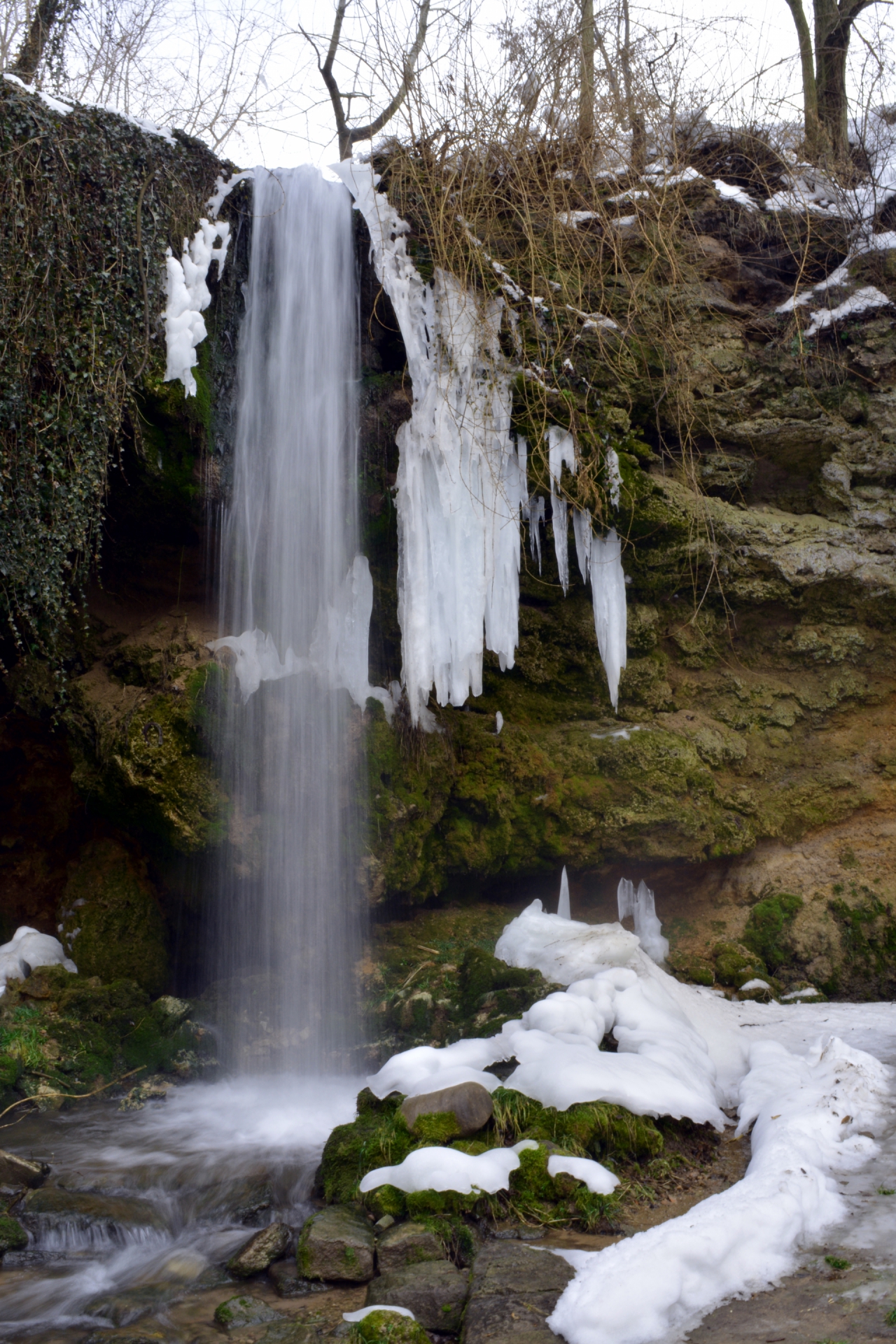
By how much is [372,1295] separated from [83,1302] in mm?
1180

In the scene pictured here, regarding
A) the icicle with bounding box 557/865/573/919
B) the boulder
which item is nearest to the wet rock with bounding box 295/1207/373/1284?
the boulder

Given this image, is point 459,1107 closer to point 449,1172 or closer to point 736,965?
point 449,1172

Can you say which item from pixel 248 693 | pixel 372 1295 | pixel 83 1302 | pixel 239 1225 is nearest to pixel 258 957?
pixel 248 693

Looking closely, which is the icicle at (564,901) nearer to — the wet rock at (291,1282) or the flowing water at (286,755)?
the flowing water at (286,755)

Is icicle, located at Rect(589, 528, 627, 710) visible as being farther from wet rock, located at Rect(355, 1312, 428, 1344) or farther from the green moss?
wet rock, located at Rect(355, 1312, 428, 1344)

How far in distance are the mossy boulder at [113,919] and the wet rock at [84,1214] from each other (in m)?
2.51

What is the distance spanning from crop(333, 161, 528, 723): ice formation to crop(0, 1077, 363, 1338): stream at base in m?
2.74

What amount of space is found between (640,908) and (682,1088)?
Result: 10.4 feet

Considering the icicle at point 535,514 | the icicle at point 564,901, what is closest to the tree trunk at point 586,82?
the icicle at point 535,514

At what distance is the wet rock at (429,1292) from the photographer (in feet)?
9.02

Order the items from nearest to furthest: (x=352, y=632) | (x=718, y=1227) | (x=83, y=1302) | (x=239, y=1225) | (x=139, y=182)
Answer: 1. (x=718, y=1227)
2. (x=83, y=1302)
3. (x=239, y=1225)
4. (x=139, y=182)
5. (x=352, y=632)

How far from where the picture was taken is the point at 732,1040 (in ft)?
16.5

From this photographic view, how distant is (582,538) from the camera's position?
6.70m

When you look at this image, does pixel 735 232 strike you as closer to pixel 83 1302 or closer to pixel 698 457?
pixel 698 457
